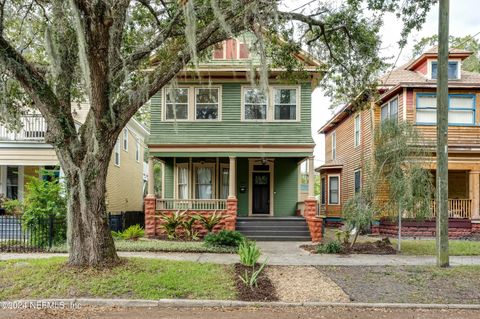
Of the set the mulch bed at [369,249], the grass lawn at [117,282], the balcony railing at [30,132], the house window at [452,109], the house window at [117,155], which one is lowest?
the mulch bed at [369,249]

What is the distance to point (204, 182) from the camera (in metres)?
16.2

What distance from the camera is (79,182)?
6.94 m

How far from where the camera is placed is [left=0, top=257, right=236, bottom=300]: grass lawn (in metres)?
6.20

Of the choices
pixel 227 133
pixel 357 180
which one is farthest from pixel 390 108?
pixel 227 133

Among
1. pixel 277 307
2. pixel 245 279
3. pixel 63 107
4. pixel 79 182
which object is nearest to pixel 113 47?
pixel 63 107

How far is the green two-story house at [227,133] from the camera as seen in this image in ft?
46.8

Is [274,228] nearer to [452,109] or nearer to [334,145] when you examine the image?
[452,109]

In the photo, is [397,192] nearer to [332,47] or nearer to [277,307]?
[332,47]

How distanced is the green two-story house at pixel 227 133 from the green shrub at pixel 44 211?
3.41 meters

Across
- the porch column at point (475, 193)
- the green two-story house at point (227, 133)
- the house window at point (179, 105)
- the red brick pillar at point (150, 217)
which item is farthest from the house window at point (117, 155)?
the porch column at point (475, 193)

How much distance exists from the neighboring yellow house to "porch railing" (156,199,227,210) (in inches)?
126

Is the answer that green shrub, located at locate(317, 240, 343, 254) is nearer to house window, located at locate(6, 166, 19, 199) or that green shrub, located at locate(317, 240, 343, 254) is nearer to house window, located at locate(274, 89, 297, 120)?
house window, located at locate(274, 89, 297, 120)

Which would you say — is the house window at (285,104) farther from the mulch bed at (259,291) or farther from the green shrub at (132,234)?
the mulch bed at (259,291)

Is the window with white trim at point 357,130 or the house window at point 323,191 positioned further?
the house window at point 323,191
